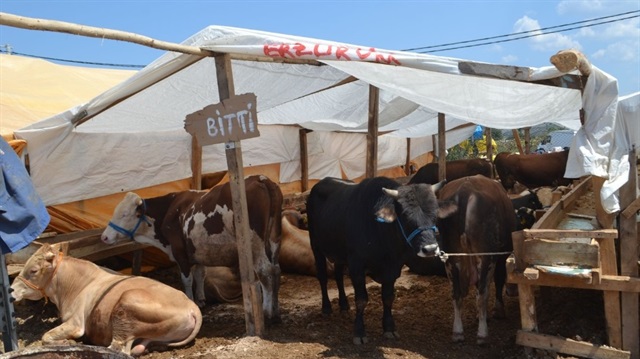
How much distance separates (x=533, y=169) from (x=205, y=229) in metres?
11.0

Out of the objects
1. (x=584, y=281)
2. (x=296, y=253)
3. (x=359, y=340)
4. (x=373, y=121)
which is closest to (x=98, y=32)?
(x=359, y=340)

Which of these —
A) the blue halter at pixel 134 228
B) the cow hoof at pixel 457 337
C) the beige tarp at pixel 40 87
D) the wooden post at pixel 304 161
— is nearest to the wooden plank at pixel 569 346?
the cow hoof at pixel 457 337

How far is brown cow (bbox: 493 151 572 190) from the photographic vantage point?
589 inches

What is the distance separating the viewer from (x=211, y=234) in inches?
270

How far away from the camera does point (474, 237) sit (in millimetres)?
5738

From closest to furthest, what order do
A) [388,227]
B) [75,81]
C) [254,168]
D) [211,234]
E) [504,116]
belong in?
[388,227]
[211,234]
[504,116]
[254,168]
[75,81]

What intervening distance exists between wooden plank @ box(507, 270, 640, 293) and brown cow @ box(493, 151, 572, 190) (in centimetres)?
1045

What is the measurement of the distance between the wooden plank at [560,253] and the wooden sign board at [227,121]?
8.63ft

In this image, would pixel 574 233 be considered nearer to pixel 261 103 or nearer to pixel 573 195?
pixel 573 195

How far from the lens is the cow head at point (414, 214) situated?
5.16 metres

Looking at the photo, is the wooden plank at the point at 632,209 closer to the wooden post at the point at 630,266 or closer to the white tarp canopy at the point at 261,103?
the wooden post at the point at 630,266

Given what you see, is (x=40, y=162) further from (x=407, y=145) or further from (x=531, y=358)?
(x=407, y=145)

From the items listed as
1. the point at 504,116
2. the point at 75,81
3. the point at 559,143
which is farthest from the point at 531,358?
the point at 559,143

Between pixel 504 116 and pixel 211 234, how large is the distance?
13.1ft
